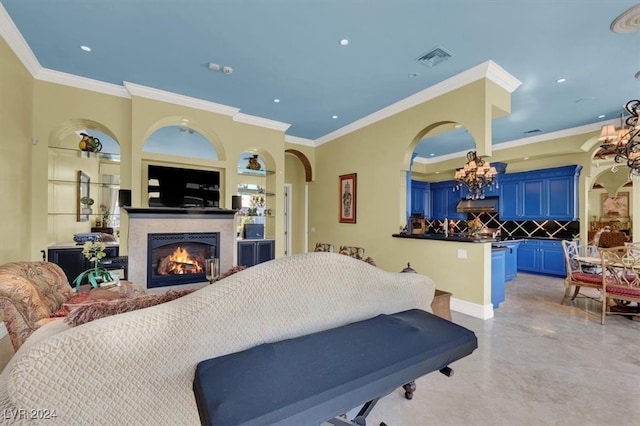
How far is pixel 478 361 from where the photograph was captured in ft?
8.46

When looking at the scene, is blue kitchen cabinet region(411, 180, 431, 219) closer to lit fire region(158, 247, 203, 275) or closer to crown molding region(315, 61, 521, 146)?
crown molding region(315, 61, 521, 146)

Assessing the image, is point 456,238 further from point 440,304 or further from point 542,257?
point 542,257

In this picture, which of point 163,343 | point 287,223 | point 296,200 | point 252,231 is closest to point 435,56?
point 163,343

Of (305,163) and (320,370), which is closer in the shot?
(320,370)

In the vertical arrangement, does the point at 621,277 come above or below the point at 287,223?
below

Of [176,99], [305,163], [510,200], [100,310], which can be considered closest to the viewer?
[100,310]

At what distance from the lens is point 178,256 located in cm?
484

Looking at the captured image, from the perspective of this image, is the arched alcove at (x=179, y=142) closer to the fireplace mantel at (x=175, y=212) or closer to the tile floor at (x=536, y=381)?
the fireplace mantel at (x=175, y=212)

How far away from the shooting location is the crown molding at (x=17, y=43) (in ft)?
9.16

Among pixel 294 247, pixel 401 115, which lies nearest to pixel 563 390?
pixel 401 115

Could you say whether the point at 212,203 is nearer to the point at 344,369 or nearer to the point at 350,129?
the point at 350,129

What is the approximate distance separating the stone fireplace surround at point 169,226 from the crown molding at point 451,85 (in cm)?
A: 324

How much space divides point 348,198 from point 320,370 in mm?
5046

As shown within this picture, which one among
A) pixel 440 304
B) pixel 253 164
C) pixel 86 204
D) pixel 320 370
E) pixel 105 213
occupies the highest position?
pixel 253 164
